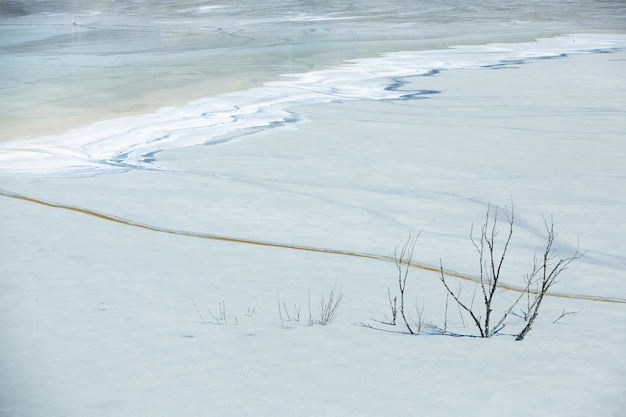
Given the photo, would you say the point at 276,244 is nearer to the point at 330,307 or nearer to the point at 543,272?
the point at 330,307

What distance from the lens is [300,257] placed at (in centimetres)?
616

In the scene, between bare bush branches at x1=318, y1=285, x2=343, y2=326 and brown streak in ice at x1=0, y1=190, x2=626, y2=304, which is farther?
brown streak in ice at x1=0, y1=190, x2=626, y2=304

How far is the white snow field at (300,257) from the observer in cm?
423

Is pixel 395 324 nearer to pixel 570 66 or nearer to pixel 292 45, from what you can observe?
pixel 570 66

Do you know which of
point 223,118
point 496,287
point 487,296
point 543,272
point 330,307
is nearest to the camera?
point 330,307

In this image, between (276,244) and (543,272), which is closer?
(543,272)

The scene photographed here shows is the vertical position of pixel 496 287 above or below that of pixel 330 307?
below

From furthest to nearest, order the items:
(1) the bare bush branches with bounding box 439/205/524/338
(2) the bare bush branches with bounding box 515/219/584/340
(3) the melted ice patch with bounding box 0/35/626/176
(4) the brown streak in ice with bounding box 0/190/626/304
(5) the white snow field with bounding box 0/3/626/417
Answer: (3) the melted ice patch with bounding box 0/35/626/176, (4) the brown streak in ice with bounding box 0/190/626/304, (2) the bare bush branches with bounding box 515/219/584/340, (1) the bare bush branches with bounding box 439/205/524/338, (5) the white snow field with bounding box 0/3/626/417

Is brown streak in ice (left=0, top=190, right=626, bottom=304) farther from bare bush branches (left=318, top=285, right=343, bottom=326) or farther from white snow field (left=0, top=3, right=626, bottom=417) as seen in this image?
bare bush branches (left=318, top=285, right=343, bottom=326)

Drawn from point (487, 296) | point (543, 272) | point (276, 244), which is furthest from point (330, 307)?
point (543, 272)

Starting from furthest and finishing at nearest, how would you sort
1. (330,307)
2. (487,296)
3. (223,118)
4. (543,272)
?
1. (223,118)
2. (543,272)
3. (487,296)
4. (330,307)

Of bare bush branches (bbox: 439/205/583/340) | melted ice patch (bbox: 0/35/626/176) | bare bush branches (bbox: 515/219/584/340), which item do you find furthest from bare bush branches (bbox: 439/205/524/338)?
melted ice patch (bbox: 0/35/626/176)

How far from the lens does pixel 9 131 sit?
10.6 meters

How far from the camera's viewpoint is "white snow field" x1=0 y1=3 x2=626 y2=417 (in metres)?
4.23
